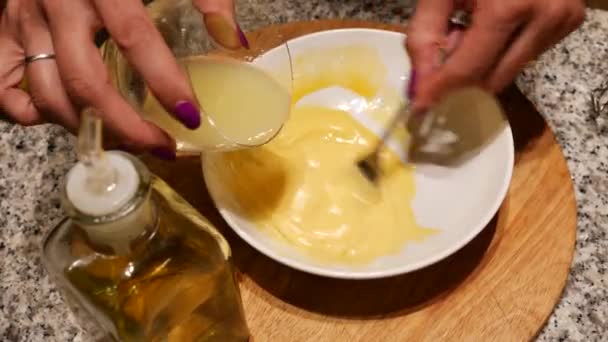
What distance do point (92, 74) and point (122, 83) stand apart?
52 mm

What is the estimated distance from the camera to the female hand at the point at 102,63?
56 centimetres

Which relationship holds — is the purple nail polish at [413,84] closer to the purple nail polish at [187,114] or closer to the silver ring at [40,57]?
the purple nail polish at [187,114]

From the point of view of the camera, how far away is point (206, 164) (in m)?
0.73

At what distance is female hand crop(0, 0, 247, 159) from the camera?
22.1 inches

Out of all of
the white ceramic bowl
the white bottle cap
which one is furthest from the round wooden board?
the white bottle cap

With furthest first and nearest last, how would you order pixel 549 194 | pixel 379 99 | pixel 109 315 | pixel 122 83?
pixel 379 99
pixel 549 194
pixel 122 83
pixel 109 315

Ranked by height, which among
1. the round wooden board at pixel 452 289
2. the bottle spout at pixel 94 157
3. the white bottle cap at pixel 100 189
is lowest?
the round wooden board at pixel 452 289

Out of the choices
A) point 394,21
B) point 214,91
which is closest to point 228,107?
point 214,91

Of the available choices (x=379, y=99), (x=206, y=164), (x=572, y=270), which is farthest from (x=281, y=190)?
(x=572, y=270)

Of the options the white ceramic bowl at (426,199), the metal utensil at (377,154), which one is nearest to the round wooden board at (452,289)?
the white ceramic bowl at (426,199)

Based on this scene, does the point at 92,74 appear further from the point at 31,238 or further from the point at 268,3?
the point at 268,3

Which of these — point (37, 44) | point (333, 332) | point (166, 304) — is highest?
point (37, 44)

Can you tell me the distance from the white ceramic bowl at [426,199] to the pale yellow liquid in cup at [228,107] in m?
0.04

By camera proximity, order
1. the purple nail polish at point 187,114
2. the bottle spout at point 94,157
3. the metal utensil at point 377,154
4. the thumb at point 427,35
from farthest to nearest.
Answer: the metal utensil at point 377,154 < the thumb at point 427,35 < the purple nail polish at point 187,114 < the bottle spout at point 94,157
